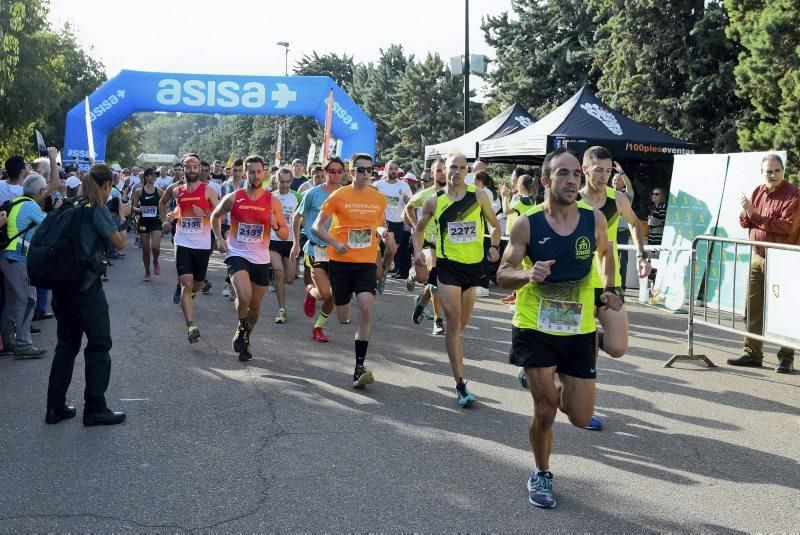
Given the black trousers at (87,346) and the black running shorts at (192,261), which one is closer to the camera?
the black trousers at (87,346)

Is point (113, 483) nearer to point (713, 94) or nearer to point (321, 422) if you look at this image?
Answer: point (321, 422)

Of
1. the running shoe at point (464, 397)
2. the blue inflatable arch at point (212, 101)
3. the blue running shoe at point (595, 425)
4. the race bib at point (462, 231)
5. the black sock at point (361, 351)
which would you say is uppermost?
the blue inflatable arch at point (212, 101)

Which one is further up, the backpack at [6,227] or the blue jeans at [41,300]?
the backpack at [6,227]

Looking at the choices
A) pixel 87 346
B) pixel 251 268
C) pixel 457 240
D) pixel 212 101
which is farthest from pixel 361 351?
pixel 212 101

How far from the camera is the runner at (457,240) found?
23.6ft

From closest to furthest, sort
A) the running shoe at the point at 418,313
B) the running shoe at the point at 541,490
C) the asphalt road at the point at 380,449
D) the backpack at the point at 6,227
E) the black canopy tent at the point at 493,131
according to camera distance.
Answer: the asphalt road at the point at 380,449 → the running shoe at the point at 541,490 → the backpack at the point at 6,227 → the running shoe at the point at 418,313 → the black canopy tent at the point at 493,131

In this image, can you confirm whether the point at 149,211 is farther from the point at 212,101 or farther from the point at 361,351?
the point at 361,351

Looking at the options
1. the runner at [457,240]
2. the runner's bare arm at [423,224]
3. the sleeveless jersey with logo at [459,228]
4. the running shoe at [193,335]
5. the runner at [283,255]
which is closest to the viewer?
the runner at [457,240]

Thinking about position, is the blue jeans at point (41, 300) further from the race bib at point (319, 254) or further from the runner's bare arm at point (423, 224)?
the runner's bare arm at point (423, 224)

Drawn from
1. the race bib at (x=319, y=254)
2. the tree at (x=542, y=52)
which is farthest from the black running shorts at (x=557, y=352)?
the tree at (x=542, y=52)

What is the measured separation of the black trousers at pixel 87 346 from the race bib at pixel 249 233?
251 centimetres

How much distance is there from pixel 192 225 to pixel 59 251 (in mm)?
3971

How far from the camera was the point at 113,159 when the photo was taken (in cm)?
6869

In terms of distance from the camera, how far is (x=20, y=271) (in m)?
8.79
